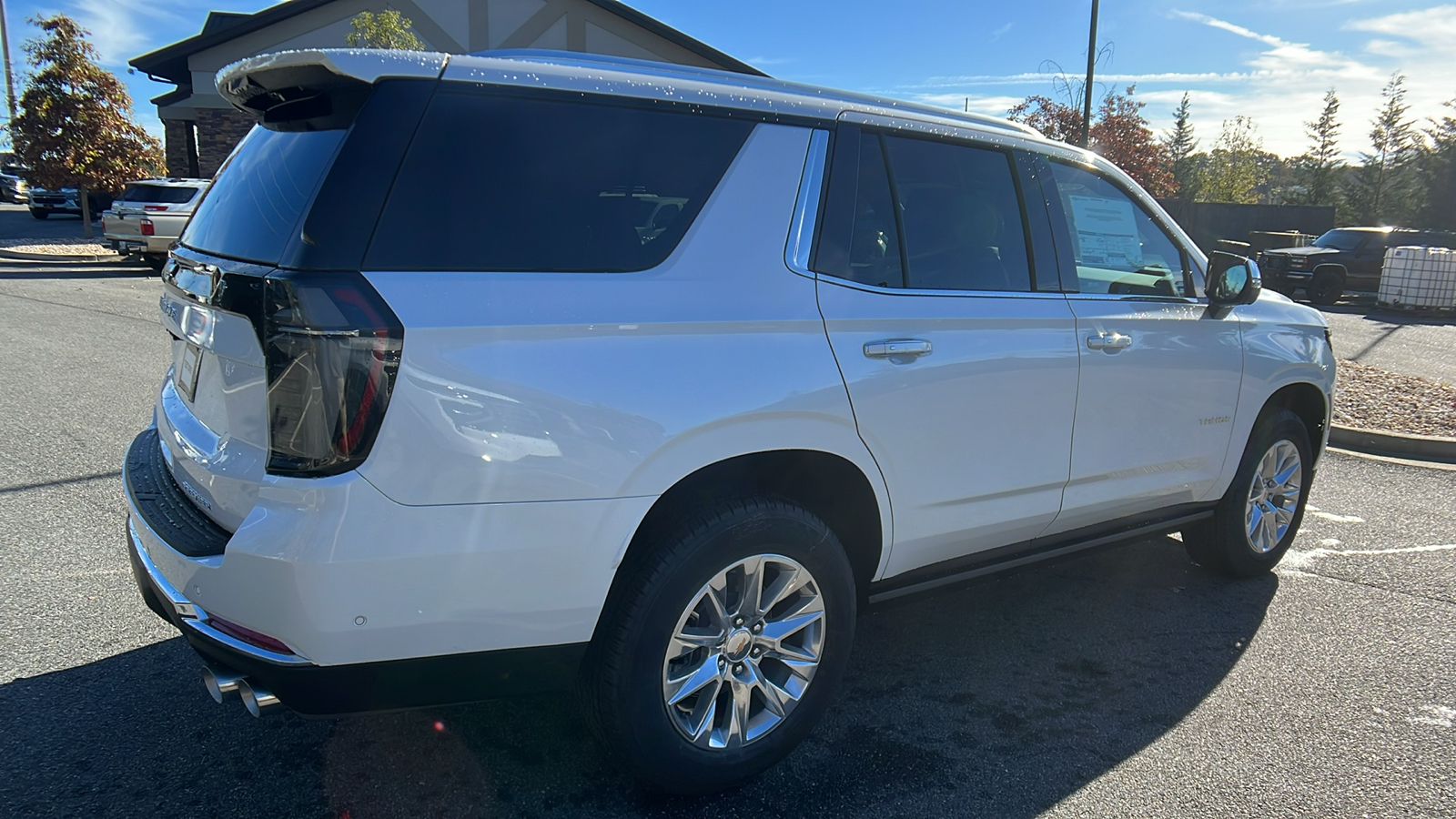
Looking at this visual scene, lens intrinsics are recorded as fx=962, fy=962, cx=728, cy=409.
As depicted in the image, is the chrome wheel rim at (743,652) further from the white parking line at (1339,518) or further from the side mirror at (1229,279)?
the white parking line at (1339,518)

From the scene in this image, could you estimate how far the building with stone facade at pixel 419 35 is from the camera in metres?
23.8

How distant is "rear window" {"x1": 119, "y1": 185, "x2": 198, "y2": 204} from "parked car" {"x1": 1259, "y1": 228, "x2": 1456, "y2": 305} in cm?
2247

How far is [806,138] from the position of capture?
9.34 ft

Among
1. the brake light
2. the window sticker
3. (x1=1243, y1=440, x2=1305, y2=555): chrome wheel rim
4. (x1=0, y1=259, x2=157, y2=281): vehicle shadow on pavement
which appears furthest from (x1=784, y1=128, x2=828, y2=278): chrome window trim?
(x1=0, y1=259, x2=157, y2=281): vehicle shadow on pavement

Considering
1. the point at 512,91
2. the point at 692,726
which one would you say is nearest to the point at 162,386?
the point at 512,91

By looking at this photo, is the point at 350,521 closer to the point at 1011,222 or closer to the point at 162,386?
the point at 162,386

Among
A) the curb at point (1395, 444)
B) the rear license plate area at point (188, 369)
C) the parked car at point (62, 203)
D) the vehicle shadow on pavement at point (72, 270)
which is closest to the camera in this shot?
the rear license plate area at point (188, 369)

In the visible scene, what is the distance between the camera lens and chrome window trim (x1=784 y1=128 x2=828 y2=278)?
274cm

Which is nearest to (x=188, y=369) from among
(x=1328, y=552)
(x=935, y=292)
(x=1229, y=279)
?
(x=935, y=292)

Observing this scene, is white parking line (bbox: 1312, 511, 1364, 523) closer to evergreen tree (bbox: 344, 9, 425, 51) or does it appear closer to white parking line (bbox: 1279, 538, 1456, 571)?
white parking line (bbox: 1279, 538, 1456, 571)

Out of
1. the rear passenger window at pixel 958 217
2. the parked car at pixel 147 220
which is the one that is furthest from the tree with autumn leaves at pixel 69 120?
the rear passenger window at pixel 958 217

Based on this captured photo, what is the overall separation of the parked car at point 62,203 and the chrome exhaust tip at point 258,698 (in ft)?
125

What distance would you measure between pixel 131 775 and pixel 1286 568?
4984 millimetres

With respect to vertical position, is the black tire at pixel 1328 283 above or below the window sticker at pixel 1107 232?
below
